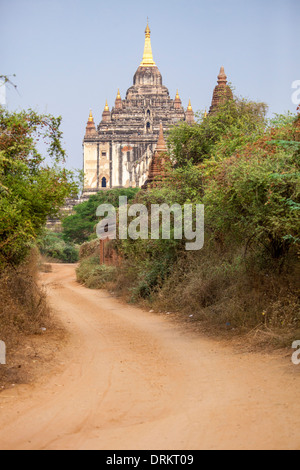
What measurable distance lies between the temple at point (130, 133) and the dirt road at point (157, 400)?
6748 centimetres

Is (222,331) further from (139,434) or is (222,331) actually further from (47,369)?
(139,434)

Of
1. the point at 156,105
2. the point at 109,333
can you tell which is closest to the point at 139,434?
the point at 109,333

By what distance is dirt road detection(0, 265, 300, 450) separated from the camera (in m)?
5.04

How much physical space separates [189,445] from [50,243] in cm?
4059

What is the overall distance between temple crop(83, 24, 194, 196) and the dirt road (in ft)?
221

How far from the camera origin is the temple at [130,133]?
76.8m

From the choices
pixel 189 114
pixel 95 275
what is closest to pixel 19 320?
pixel 95 275

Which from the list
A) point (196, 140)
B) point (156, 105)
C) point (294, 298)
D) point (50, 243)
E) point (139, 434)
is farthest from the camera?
point (156, 105)

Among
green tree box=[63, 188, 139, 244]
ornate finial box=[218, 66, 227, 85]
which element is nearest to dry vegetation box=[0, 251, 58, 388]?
ornate finial box=[218, 66, 227, 85]

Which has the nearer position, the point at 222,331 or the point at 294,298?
the point at 294,298

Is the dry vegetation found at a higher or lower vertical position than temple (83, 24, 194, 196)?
lower

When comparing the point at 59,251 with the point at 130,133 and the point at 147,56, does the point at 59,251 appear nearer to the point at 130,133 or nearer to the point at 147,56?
the point at 130,133

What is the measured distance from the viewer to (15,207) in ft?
31.9

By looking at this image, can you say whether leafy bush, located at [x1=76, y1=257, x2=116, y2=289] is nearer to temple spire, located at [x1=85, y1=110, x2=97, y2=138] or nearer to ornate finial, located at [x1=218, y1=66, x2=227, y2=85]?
ornate finial, located at [x1=218, y1=66, x2=227, y2=85]
